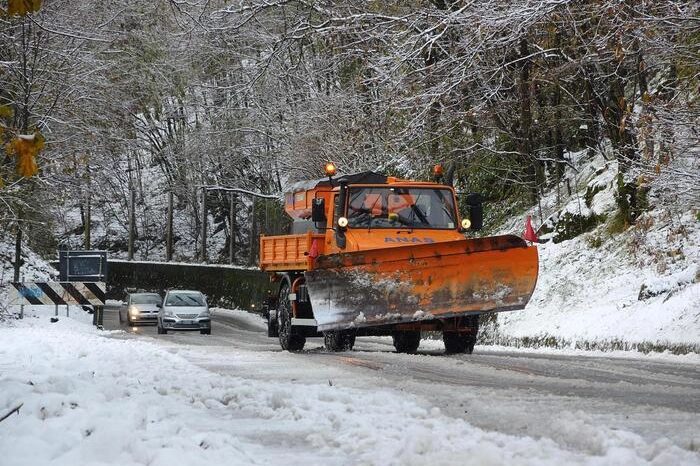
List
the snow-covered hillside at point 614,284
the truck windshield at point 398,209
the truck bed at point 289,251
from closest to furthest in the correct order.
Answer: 1. the truck windshield at point 398,209
2. the truck bed at point 289,251
3. the snow-covered hillside at point 614,284

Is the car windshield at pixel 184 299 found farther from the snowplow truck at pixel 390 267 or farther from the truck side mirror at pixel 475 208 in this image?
the truck side mirror at pixel 475 208

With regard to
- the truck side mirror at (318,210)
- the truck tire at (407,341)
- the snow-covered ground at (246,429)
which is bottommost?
the snow-covered ground at (246,429)

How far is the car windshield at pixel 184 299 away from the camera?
35.8 meters

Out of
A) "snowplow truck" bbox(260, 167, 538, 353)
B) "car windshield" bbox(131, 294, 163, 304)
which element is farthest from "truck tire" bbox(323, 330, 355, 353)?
"car windshield" bbox(131, 294, 163, 304)

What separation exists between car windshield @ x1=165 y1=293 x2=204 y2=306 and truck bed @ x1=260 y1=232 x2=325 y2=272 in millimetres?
16592

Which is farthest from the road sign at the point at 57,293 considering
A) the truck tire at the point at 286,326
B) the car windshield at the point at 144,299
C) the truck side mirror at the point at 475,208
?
the truck side mirror at the point at 475,208

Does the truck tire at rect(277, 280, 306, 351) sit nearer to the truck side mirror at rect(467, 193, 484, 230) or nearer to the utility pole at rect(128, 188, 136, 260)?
the truck side mirror at rect(467, 193, 484, 230)

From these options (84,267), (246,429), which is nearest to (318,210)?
(246,429)

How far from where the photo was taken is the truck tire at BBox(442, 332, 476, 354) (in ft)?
54.4

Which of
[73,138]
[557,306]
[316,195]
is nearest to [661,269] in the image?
[557,306]

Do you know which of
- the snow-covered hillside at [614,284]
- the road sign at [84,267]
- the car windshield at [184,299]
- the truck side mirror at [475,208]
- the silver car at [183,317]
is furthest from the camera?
the car windshield at [184,299]

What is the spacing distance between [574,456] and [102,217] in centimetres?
6617

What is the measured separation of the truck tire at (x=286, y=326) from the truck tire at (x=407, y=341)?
62.3 inches

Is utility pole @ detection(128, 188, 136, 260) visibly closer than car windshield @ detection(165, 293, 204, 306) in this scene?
No
